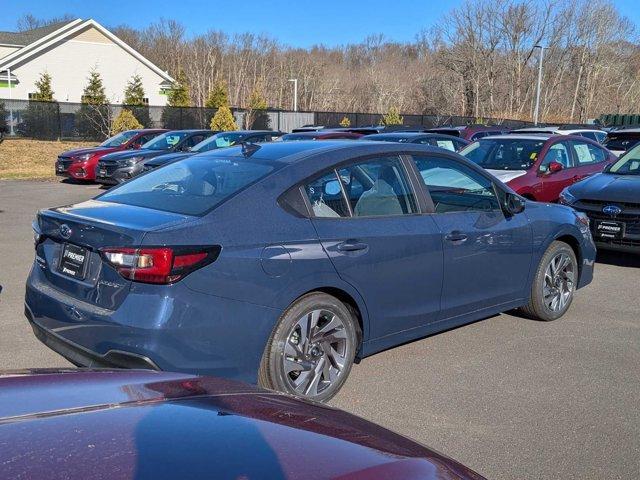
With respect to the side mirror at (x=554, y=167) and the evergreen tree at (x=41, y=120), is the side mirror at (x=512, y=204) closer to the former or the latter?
the side mirror at (x=554, y=167)

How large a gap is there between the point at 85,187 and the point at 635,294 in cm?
1459

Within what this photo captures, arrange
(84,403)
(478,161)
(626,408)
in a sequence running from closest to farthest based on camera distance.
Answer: (84,403), (626,408), (478,161)

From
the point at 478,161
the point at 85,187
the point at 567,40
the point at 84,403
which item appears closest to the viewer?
the point at 84,403

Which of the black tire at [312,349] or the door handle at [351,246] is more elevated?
the door handle at [351,246]

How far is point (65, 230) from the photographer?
3869 millimetres

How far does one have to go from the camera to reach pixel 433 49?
204 feet

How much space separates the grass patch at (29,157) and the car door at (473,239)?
18159 millimetres

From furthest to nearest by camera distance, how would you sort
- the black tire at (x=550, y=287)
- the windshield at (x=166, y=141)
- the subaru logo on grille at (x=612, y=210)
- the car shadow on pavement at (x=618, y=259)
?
the windshield at (x=166, y=141) → the car shadow on pavement at (x=618, y=259) → the subaru logo on grille at (x=612, y=210) → the black tire at (x=550, y=287)

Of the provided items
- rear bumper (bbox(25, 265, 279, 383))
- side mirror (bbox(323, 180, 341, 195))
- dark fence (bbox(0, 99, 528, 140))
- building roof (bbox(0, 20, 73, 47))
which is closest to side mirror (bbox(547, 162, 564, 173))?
side mirror (bbox(323, 180, 341, 195))

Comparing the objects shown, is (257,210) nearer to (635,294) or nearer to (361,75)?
(635,294)

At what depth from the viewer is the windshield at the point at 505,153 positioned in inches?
425

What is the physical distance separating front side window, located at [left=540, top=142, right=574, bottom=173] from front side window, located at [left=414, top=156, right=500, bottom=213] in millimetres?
5835

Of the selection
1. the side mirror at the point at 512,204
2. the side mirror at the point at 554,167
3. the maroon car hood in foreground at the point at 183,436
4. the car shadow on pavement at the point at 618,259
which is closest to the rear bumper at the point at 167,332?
the maroon car hood in foreground at the point at 183,436

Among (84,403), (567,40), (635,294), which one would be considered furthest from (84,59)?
(84,403)
